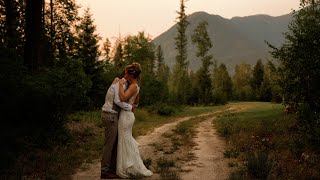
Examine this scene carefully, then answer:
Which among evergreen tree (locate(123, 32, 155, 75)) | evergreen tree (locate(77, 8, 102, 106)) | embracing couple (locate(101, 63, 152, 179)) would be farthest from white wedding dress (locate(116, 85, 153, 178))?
evergreen tree (locate(123, 32, 155, 75))

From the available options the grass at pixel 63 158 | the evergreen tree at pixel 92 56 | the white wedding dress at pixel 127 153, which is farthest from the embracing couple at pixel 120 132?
the evergreen tree at pixel 92 56

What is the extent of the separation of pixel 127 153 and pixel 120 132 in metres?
0.53

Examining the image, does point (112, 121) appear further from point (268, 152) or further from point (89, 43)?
point (89, 43)

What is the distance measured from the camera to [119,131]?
9.57m

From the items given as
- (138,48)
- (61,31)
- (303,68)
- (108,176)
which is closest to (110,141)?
(108,176)

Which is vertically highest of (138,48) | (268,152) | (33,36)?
(138,48)

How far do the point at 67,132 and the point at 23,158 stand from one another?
140 inches

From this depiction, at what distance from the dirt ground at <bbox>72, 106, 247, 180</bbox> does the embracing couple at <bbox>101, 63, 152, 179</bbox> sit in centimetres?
45

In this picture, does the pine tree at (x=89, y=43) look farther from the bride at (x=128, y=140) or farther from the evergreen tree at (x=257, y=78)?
the evergreen tree at (x=257, y=78)

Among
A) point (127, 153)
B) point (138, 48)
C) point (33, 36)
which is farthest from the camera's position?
point (138, 48)

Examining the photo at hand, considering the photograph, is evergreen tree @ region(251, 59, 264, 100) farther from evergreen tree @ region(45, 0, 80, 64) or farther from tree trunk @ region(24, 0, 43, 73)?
tree trunk @ region(24, 0, 43, 73)

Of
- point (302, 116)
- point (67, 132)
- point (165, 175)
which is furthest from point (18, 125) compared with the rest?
point (302, 116)

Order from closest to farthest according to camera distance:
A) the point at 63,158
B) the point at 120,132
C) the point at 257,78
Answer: the point at 120,132 < the point at 63,158 < the point at 257,78

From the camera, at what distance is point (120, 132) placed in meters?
9.55
